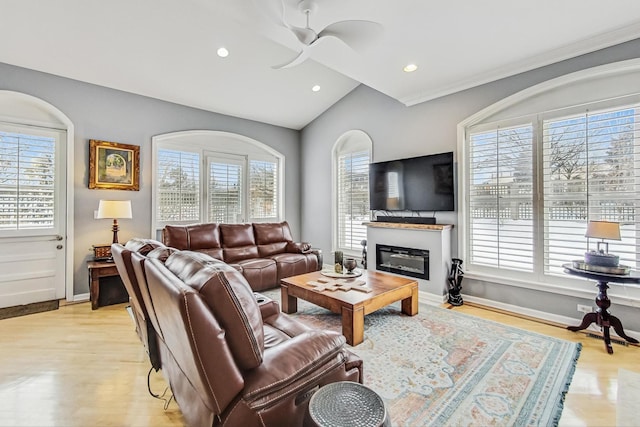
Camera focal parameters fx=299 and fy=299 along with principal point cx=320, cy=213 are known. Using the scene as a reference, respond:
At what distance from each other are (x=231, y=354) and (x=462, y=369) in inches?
77.2

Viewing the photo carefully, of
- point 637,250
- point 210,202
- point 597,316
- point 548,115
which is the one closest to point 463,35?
point 548,115

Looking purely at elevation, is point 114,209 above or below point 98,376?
above

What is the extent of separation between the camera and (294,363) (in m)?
1.36

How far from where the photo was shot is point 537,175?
3.47 m

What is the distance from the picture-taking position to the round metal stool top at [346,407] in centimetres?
107

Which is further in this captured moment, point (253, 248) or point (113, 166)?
point (253, 248)

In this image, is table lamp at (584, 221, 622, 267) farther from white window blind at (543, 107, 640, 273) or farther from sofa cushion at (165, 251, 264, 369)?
sofa cushion at (165, 251, 264, 369)

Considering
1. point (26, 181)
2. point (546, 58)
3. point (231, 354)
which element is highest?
point (546, 58)

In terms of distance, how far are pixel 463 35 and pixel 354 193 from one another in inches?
121

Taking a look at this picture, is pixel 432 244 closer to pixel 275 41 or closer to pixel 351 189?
pixel 351 189

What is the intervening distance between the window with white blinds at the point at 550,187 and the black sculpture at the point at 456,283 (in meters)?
0.21

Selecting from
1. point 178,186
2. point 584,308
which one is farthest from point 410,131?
point 178,186

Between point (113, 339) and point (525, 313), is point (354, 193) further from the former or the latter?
point (113, 339)

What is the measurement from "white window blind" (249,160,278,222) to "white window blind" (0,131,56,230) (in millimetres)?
2970
